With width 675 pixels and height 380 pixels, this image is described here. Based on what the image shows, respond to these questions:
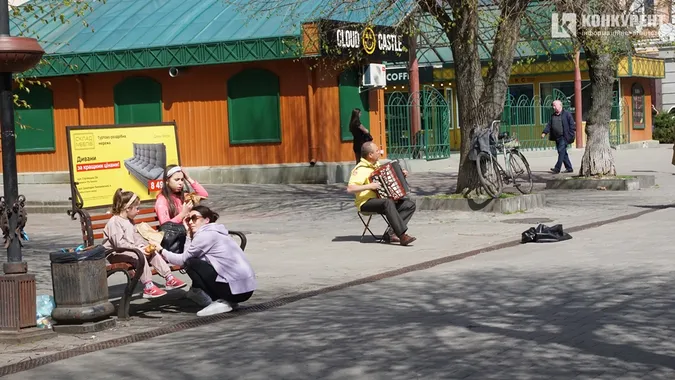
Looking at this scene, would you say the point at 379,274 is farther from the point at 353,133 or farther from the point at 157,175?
the point at 353,133

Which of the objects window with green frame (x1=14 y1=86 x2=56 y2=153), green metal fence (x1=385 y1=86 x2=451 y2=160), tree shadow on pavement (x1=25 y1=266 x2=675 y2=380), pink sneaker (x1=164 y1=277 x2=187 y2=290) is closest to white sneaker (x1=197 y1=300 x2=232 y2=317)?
tree shadow on pavement (x1=25 y1=266 x2=675 y2=380)

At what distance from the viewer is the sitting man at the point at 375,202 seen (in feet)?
50.4

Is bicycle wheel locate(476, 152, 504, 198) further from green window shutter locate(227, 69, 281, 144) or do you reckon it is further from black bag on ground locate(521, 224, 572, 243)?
green window shutter locate(227, 69, 281, 144)

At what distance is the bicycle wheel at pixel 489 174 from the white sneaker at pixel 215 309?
9.42m

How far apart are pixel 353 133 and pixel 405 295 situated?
16.4m

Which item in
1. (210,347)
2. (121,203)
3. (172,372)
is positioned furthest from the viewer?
(121,203)

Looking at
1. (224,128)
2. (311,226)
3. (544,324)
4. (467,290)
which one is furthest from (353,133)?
(544,324)

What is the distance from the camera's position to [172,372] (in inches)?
318

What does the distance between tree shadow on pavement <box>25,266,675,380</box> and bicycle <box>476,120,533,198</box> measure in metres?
7.80

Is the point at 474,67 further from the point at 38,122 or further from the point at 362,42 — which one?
the point at 38,122

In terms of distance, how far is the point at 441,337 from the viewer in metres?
8.95

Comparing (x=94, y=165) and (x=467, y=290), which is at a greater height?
(x=94, y=165)

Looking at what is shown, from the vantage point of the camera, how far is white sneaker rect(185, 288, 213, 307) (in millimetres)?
10945

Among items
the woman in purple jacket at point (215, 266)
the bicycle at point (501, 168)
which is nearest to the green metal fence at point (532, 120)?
the bicycle at point (501, 168)
